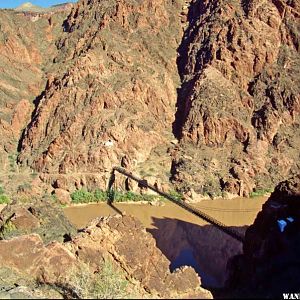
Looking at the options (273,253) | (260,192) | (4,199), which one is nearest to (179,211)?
(260,192)

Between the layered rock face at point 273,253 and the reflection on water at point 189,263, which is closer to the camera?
the layered rock face at point 273,253

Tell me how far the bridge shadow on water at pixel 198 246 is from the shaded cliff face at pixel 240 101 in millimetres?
8196

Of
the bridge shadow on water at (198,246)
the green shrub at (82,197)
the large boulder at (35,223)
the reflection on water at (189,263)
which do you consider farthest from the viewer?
the green shrub at (82,197)

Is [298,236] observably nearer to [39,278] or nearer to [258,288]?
[258,288]

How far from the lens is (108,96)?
4831cm

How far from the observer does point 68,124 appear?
157 feet

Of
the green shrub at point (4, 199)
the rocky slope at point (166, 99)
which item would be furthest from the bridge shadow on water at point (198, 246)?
the green shrub at point (4, 199)

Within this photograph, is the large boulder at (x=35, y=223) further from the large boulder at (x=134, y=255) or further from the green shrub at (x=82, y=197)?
the green shrub at (x=82, y=197)

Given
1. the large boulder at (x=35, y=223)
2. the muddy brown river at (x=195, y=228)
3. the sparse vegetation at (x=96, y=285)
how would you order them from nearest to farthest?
1. the sparse vegetation at (x=96, y=285)
2. the large boulder at (x=35, y=223)
3. the muddy brown river at (x=195, y=228)

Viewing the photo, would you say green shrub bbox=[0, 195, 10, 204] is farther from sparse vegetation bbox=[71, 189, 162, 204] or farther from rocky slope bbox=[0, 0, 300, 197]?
sparse vegetation bbox=[71, 189, 162, 204]

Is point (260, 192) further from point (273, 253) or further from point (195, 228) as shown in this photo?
point (273, 253)

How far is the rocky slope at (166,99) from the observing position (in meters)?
43.7

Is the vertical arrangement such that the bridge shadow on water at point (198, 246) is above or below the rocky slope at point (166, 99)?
below

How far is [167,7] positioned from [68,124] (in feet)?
79.1
